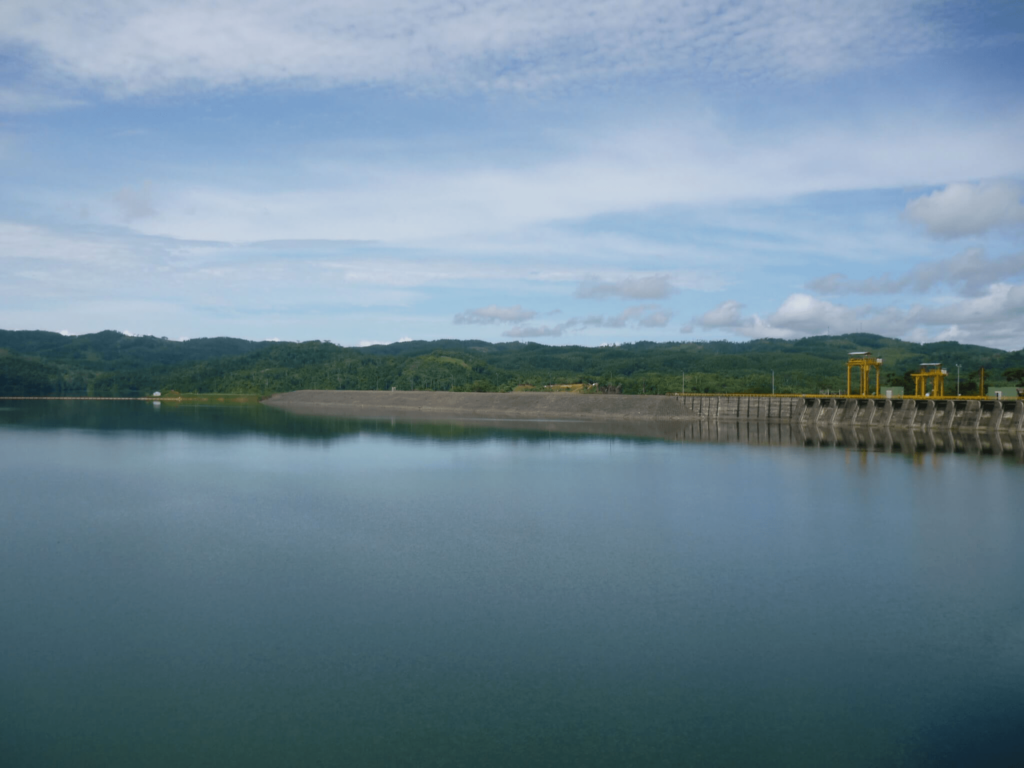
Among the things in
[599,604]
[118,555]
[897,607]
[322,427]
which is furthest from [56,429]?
[897,607]

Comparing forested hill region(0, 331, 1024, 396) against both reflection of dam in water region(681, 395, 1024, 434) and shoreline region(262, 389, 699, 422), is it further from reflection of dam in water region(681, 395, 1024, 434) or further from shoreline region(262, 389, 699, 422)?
reflection of dam in water region(681, 395, 1024, 434)

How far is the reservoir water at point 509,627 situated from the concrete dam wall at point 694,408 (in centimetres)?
3457

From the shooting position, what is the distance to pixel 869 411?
6481 centimetres

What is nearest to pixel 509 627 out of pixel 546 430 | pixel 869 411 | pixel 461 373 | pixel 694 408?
pixel 546 430

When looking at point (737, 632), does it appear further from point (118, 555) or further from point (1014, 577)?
point (118, 555)

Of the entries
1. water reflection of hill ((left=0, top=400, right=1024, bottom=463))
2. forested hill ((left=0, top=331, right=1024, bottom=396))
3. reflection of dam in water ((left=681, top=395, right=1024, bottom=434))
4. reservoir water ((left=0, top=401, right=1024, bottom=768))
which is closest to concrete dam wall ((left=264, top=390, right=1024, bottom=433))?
reflection of dam in water ((left=681, top=395, right=1024, bottom=434))

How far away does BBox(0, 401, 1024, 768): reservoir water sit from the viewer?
988cm

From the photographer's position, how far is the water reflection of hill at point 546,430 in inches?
1969

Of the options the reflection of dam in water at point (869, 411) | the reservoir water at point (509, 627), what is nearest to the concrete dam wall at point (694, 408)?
the reflection of dam in water at point (869, 411)

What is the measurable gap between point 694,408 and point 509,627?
66383mm

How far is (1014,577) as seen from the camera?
1739 centimetres

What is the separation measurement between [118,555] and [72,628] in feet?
17.9

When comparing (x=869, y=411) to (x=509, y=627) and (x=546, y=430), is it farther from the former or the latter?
(x=509, y=627)

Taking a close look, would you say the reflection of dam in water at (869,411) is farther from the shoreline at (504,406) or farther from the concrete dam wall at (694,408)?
the shoreline at (504,406)
